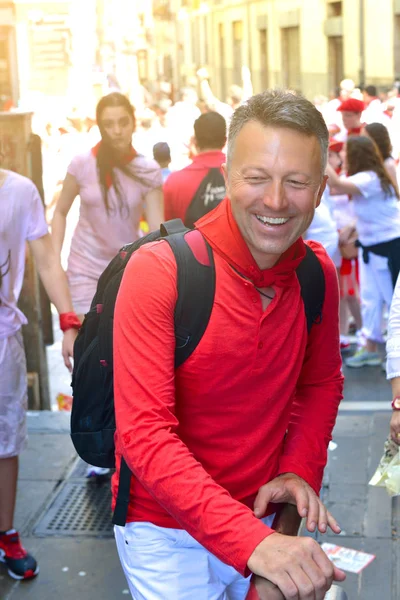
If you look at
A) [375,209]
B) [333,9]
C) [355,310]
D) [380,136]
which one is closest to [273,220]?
[375,209]

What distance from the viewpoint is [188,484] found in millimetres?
1889

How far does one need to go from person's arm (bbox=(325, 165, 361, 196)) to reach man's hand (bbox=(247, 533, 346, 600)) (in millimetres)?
→ 5598

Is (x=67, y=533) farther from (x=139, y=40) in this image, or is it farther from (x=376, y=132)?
(x=139, y=40)

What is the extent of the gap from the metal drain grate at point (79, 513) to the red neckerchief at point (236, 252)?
8.82 feet

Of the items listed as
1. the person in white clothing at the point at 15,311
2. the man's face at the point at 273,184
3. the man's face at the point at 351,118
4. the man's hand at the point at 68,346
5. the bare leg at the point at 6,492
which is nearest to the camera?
the man's face at the point at 273,184

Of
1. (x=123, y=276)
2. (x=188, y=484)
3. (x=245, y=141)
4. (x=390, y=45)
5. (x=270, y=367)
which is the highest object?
(x=390, y=45)

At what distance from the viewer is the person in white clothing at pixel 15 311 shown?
3.90 meters

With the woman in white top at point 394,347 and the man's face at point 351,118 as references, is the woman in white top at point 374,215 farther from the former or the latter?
the woman in white top at point 394,347

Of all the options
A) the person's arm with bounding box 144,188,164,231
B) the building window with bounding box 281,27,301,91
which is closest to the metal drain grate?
the person's arm with bounding box 144,188,164,231

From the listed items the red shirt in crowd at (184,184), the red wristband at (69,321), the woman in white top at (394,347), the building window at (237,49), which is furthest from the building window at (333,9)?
the woman in white top at (394,347)

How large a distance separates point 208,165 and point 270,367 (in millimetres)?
4154

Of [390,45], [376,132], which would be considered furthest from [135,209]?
[390,45]

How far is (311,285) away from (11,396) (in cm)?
208

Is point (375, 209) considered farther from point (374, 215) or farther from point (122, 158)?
point (122, 158)
